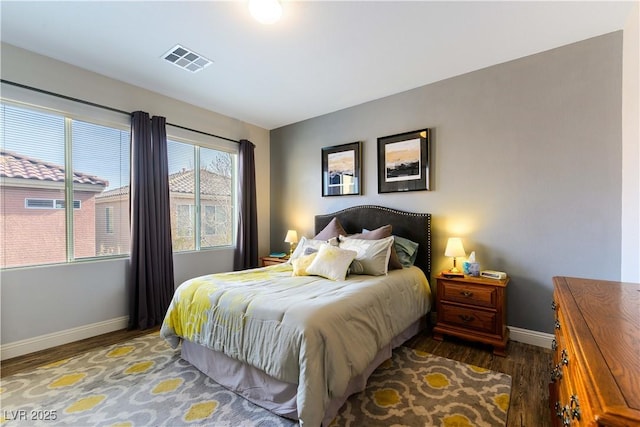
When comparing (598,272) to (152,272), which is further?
(152,272)

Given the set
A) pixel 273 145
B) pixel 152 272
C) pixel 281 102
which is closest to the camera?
pixel 152 272

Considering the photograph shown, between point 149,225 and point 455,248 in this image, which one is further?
point 149,225

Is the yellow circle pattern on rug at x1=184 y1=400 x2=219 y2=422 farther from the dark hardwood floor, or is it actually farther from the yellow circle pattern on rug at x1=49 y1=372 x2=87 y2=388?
the dark hardwood floor

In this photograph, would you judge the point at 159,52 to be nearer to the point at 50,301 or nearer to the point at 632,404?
the point at 50,301

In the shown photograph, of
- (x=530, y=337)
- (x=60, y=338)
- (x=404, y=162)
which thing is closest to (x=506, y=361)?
(x=530, y=337)

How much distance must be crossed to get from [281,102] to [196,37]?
1.44m

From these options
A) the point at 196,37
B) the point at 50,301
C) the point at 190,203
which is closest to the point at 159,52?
the point at 196,37

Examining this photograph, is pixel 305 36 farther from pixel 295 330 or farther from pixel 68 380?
pixel 68 380

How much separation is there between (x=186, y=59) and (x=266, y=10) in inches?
46.6

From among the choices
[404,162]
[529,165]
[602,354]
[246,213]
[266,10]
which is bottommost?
[602,354]

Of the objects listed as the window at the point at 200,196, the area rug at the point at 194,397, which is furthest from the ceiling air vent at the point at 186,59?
the area rug at the point at 194,397

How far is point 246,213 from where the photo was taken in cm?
421

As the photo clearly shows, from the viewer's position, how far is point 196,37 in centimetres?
233

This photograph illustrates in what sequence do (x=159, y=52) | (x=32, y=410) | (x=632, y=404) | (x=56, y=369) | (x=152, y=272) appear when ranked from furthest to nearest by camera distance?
(x=152, y=272)
(x=159, y=52)
(x=56, y=369)
(x=32, y=410)
(x=632, y=404)
